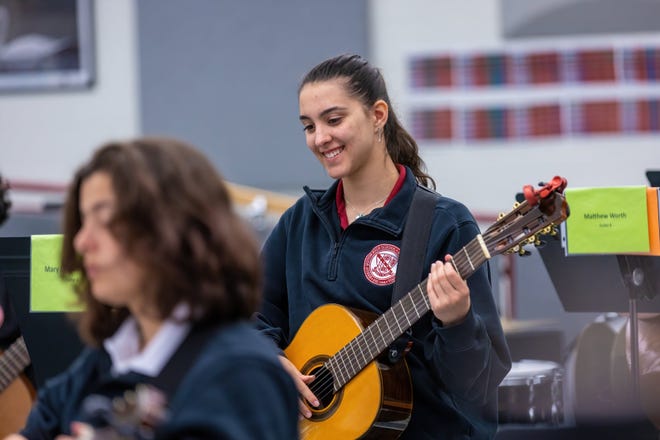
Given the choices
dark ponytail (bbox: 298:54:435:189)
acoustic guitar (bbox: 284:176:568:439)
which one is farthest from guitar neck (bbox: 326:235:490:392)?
dark ponytail (bbox: 298:54:435:189)

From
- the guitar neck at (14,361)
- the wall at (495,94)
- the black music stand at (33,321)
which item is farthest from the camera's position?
the wall at (495,94)

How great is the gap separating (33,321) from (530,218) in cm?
126

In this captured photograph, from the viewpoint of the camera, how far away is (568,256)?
9.70 ft

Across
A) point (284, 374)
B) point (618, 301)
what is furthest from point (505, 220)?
point (284, 374)

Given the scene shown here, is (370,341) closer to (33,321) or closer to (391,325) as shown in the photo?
(391,325)

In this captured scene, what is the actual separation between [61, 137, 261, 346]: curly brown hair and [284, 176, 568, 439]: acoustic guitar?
100 centimetres

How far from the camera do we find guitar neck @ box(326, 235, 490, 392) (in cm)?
238

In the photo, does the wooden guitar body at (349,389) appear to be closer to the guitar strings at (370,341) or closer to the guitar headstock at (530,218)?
the guitar strings at (370,341)

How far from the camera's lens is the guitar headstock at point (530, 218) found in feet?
7.68

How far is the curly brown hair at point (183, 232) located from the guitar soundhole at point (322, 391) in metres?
1.18

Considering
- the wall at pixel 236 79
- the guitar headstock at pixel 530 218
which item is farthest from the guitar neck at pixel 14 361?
the wall at pixel 236 79

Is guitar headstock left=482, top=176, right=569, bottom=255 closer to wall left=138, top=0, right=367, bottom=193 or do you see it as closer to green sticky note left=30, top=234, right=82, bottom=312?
green sticky note left=30, top=234, right=82, bottom=312

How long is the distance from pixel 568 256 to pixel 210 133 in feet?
12.2

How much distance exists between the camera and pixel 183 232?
56.4 inches
